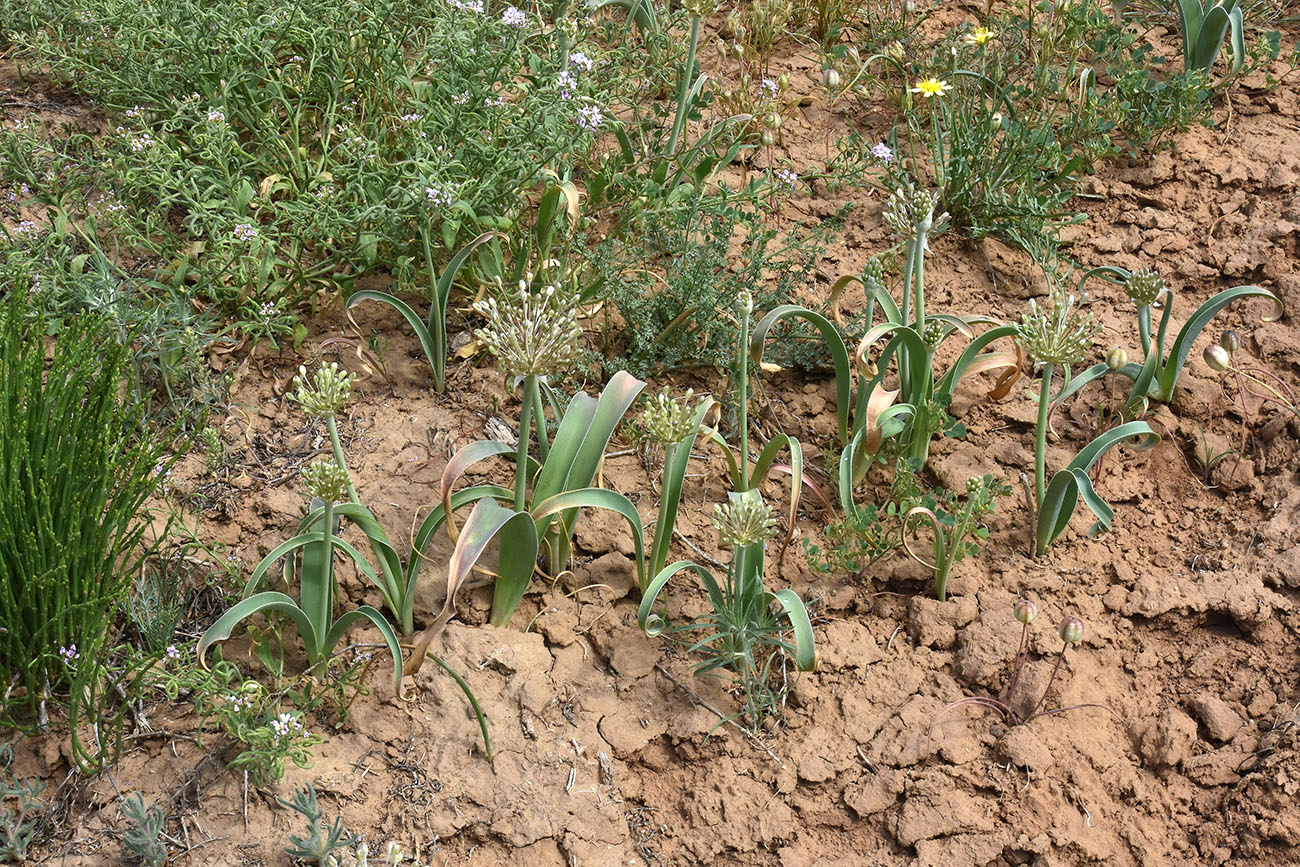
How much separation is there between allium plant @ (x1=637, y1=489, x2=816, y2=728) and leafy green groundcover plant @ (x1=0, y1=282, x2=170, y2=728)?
3.93ft

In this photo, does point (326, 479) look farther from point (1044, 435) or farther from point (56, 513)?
point (1044, 435)

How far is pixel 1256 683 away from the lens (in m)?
2.70

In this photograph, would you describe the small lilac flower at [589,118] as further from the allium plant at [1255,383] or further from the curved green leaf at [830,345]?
the allium plant at [1255,383]

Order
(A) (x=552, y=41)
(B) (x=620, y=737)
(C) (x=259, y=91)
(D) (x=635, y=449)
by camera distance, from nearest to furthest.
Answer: (B) (x=620, y=737)
(D) (x=635, y=449)
(C) (x=259, y=91)
(A) (x=552, y=41)

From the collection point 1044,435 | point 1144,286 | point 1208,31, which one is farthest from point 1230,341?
point 1208,31

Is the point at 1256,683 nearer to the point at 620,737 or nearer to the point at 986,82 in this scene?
the point at 620,737

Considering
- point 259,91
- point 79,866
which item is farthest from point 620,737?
point 259,91

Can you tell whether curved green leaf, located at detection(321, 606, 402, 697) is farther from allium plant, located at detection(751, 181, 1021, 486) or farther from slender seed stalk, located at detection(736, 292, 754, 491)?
allium plant, located at detection(751, 181, 1021, 486)

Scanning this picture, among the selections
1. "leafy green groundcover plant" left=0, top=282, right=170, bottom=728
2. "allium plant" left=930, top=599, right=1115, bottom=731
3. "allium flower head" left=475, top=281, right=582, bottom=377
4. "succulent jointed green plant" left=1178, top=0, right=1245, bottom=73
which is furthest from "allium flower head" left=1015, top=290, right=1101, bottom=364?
"leafy green groundcover plant" left=0, top=282, right=170, bottom=728

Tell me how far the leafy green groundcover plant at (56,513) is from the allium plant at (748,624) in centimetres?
120

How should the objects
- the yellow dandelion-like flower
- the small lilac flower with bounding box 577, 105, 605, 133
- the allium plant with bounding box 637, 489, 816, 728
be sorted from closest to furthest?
the allium plant with bounding box 637, 489, 816, 728 → the small lilac flower with bounding box 577, 105, 605, 133 → the yellow dandelion-like flower

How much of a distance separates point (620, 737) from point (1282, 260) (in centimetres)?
262

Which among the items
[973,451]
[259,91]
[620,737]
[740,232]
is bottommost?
[620,737]

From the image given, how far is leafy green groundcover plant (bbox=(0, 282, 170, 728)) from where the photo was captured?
7.77 ft
